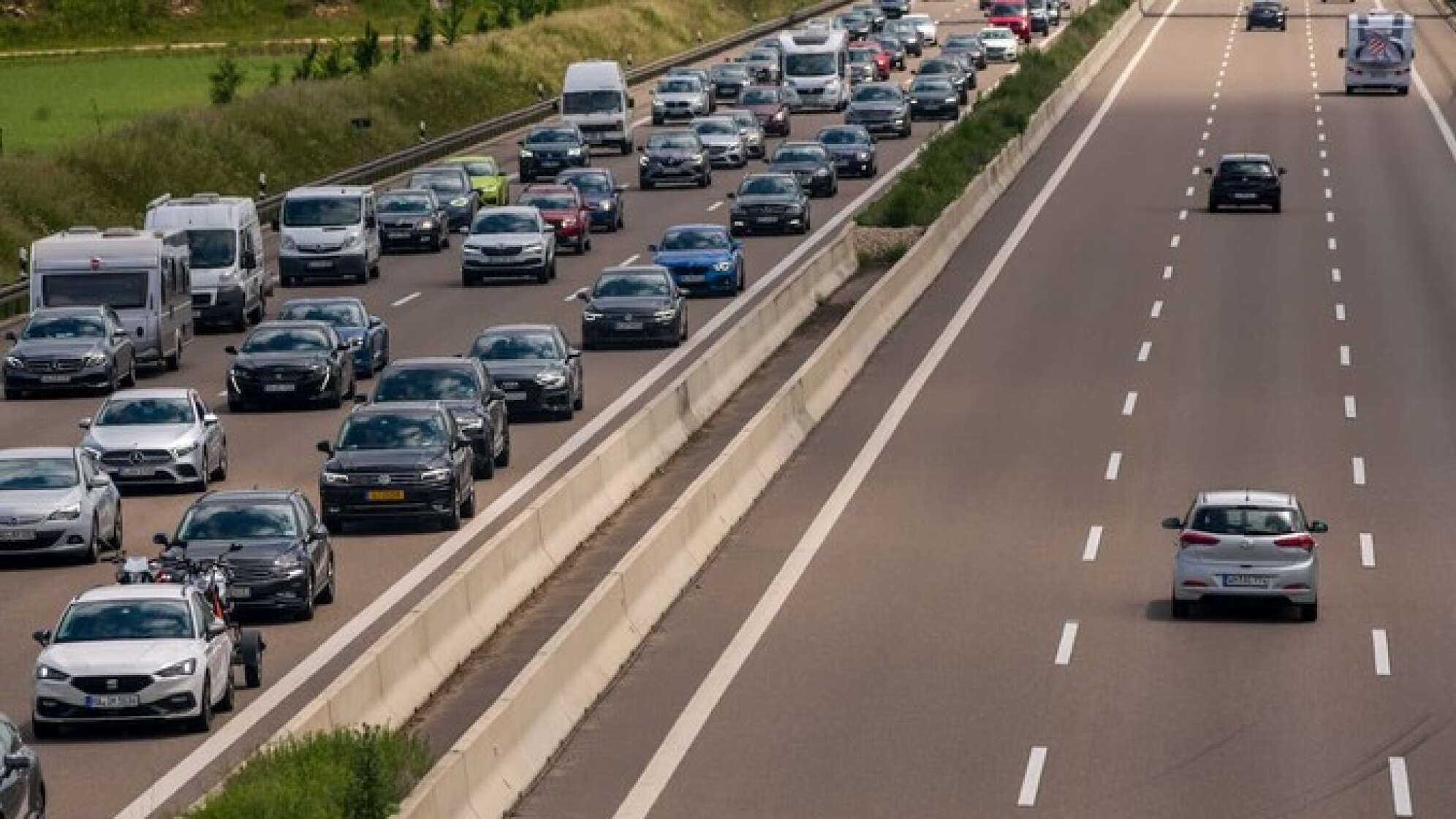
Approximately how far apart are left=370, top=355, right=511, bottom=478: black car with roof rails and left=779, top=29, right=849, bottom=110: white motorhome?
6394cm

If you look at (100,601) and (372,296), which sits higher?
(100,601)

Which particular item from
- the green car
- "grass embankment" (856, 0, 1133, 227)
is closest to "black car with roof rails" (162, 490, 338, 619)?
"grass embankment" (856, 0, 1133, 227)

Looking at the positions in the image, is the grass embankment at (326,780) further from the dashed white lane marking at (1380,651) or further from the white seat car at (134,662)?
the dashed white lane marking at (1380,651)

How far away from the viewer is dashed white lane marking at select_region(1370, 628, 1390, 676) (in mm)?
31297

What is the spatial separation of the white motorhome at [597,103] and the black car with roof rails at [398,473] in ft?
188

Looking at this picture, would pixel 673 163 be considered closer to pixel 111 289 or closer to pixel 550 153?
pixel 550 153

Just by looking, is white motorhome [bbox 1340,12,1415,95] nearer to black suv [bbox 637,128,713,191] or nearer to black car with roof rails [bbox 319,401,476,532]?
black suv [bbox 637,128,713,191]

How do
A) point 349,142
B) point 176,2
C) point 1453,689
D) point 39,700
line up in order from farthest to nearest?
point 176,2, point 349,142, point 1453,689, point 39,700

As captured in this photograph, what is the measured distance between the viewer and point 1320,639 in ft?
109

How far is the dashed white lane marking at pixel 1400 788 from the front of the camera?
82.4 feet

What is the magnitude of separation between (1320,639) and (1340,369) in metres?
21.9

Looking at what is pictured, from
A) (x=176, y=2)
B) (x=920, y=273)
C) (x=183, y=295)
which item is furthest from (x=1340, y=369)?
(x=176, y=2)

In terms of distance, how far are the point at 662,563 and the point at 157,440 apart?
32.1 feet

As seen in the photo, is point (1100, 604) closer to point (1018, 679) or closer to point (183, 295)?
point (1018, 679)
